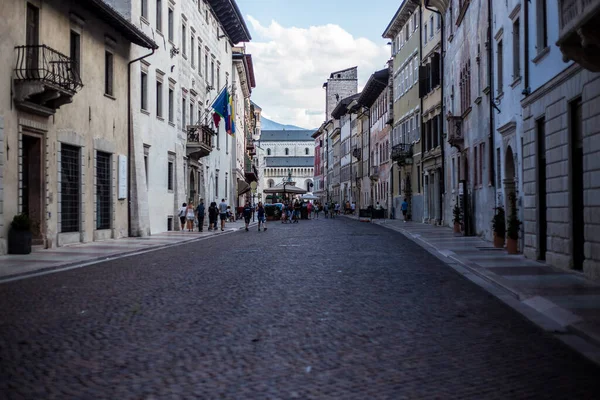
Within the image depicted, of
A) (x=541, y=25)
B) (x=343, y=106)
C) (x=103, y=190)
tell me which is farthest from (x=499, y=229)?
(x=343, y=106)

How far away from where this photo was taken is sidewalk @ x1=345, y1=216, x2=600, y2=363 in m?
9.05

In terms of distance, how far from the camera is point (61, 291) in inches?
490

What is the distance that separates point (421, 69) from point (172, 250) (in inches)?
1102

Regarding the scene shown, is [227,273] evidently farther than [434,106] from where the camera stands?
No

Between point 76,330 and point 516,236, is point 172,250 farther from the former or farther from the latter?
point 76,330

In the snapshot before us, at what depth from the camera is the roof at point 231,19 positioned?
5241 cm

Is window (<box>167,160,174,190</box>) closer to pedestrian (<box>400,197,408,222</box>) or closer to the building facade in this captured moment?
the building facade

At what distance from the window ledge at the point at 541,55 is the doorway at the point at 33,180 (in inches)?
542

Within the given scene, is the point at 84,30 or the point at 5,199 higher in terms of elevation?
the point at 84,30

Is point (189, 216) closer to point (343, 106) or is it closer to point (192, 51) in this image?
point (192, 51)

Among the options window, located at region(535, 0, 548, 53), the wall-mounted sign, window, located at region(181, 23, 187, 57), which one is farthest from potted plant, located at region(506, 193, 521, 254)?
window, located at region(181, 23, 187, 57)

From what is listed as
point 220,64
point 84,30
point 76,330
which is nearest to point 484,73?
point 84,30

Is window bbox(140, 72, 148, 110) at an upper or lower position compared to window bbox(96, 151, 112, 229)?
upper

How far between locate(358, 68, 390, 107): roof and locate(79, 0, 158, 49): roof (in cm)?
3783
